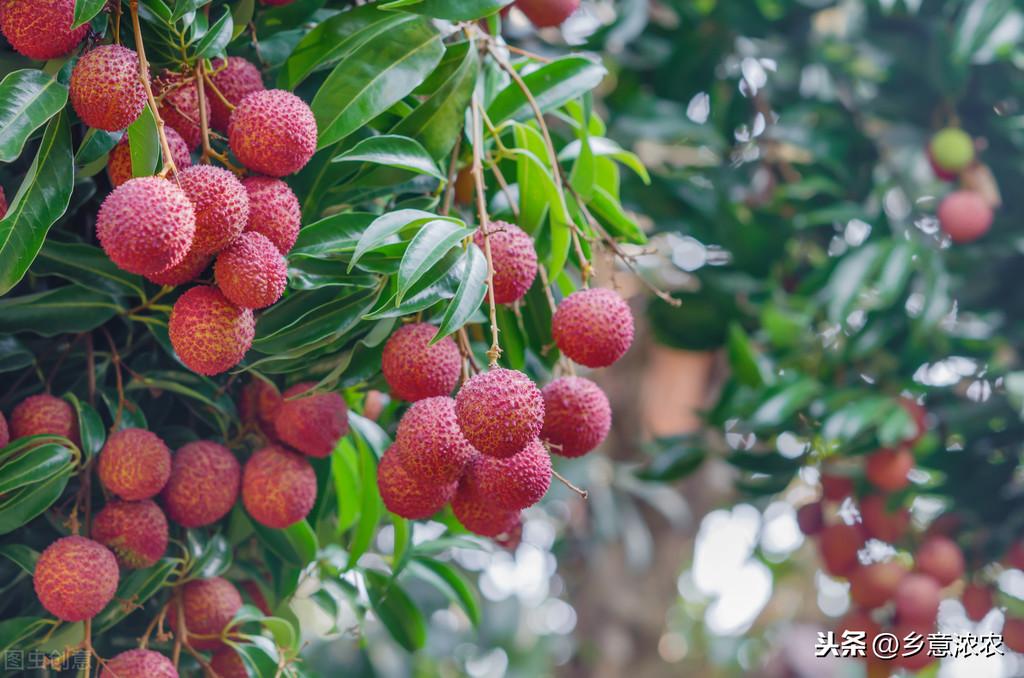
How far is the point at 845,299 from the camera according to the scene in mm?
1611

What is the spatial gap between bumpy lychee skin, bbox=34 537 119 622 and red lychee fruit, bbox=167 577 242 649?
10cm

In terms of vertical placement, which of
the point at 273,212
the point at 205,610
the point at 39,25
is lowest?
the point at 205,610

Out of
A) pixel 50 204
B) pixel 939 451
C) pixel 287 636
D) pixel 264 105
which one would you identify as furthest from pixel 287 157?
pixel 939 451

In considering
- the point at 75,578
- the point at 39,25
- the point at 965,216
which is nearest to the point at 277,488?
the point at 75,578

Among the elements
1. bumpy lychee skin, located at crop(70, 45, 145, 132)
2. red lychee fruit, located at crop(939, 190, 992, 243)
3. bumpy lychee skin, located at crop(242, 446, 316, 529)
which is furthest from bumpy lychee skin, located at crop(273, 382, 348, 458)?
red lychee fruit, located at crop(939, 190, 992, 243)

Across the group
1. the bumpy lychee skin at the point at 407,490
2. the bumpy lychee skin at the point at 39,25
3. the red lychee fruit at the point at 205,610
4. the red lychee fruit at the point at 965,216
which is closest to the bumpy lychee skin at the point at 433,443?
the bumpy lychee skin at the point at 407,490

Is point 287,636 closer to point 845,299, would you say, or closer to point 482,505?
point 482,505

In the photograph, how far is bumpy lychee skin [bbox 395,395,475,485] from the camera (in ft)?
2.41

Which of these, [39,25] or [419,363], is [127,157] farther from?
[419,363]

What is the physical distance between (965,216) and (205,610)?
1.35 m

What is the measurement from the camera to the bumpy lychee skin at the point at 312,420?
2.70 ft

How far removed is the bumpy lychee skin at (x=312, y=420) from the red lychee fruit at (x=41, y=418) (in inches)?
6.3

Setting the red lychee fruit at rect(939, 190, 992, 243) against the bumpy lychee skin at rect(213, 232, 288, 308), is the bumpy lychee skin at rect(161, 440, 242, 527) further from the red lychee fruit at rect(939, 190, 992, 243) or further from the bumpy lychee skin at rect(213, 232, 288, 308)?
the red lychee fruit at rect(939, 190, 992, 243)

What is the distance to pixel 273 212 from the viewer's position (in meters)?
0.71
